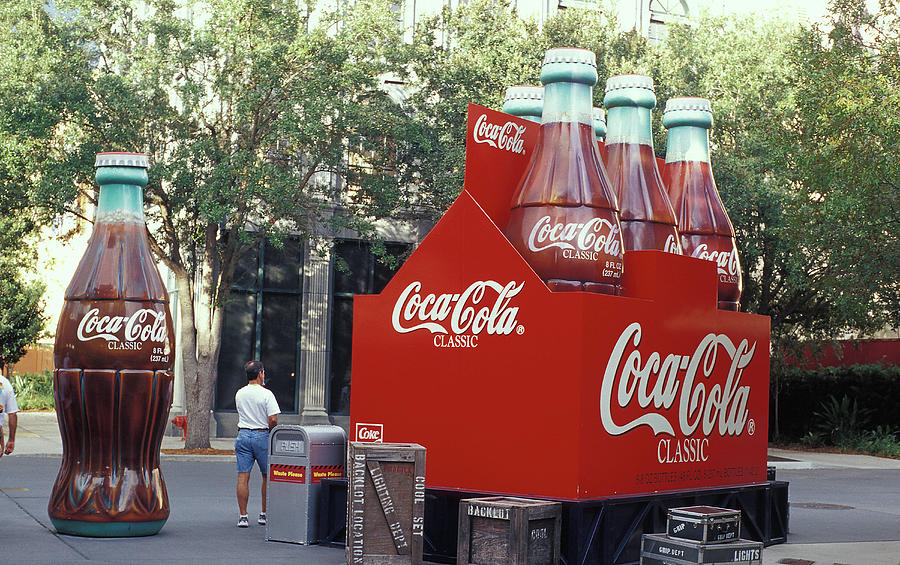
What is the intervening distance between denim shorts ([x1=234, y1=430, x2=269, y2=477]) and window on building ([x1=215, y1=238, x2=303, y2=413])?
1570 centimetres

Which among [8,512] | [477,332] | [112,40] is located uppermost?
[112,40]

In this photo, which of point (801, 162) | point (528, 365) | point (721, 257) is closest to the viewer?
point (528, 365)

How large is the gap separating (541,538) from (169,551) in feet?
12.5

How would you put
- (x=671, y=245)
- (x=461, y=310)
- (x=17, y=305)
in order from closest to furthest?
1. (x=461, y=310)
2. (x=671, y=245)
3. (x=17, y=305)

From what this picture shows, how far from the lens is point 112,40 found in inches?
899

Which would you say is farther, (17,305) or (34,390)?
(34,390)

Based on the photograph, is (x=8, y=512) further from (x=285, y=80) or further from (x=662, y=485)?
(x=285, y=80)

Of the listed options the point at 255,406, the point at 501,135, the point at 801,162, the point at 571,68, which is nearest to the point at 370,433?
the point at 255,406

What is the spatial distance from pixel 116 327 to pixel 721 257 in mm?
6801

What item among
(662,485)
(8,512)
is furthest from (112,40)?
(662,485)

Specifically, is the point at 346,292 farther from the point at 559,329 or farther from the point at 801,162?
the point at 559,329

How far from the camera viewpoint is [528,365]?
33.3ft

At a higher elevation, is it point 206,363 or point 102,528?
point 206,363

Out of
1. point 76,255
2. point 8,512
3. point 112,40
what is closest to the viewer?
point 8,512
